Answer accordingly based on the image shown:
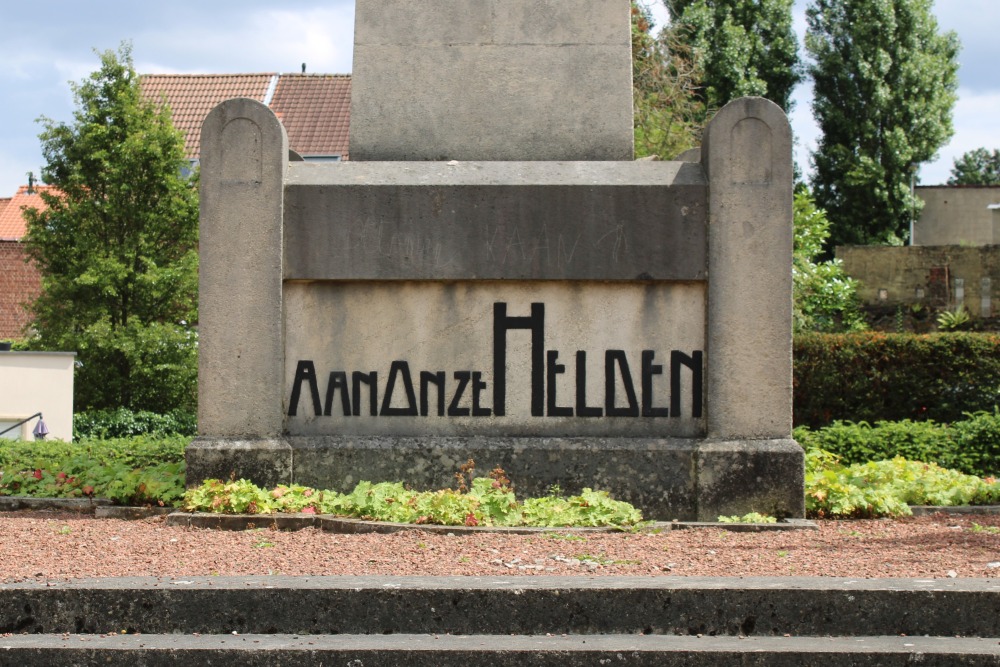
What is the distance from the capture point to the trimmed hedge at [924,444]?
41.3 feet

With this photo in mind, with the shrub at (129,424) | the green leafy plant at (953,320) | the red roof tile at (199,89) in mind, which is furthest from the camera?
the red roof tile at (199,89)

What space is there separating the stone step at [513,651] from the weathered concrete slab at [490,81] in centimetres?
449

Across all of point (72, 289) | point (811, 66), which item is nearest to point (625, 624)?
point (72, 289)

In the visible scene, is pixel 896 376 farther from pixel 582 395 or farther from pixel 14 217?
pixel 14 217

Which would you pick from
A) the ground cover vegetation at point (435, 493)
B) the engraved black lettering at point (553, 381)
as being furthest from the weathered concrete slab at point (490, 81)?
the ground cover vegetation at point (435, 493)

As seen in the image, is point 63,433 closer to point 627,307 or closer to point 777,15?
point 627,307

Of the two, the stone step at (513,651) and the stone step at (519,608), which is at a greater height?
the stone step at (519,608)

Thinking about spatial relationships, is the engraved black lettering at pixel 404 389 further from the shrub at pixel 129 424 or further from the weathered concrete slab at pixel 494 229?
the shrub at pixel 129 424

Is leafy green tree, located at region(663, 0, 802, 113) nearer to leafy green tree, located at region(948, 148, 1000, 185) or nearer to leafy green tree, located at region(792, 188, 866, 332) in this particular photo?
leafy green tree, located at region(792, 188, 866, 332)

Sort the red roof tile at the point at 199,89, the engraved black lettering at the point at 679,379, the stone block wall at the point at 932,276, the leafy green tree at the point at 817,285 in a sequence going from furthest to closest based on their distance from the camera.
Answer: the red roof tile at the point at 199,89 < the stone block wall at the point at 932,276 < the leafy green tree at the point at 817,285 < the engraved black lettering at the point at 679,379

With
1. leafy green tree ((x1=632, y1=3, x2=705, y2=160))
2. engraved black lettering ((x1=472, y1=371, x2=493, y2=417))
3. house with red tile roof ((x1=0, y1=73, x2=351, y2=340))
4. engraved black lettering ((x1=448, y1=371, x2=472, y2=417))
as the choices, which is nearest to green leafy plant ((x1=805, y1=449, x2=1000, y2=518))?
engraved black lettering ((x1=472, y1=371, x2=493, y2=417))

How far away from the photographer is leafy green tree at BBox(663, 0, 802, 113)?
40.8 m

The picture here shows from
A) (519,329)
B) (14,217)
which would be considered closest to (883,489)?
(519,329)

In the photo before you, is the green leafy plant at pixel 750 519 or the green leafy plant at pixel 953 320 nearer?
the green leafy plant at pixel 750 519
